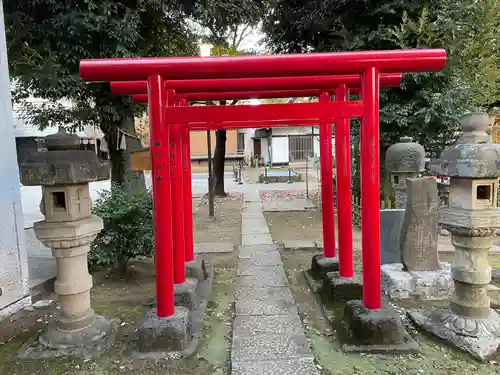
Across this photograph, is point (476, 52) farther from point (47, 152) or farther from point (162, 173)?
point (47, 152)

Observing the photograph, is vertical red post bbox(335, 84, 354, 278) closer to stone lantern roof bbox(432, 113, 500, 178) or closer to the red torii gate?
the red torii gate

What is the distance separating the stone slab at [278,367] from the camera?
301 cm

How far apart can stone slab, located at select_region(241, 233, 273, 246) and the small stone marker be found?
3.11m

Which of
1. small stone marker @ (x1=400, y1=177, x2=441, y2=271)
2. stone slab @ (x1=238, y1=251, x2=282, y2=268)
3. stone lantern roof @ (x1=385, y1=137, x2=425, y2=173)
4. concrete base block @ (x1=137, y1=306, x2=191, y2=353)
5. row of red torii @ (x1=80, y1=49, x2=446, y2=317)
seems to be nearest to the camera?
row of red torii @ (x1=80, y1=49, x2=446, y2=317)

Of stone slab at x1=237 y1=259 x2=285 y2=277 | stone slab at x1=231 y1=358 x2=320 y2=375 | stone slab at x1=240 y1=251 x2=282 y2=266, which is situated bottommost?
stone slab at x1=231 y1=358 x2=320 y2=375

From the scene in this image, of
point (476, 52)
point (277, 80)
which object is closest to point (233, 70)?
point (277, 80)

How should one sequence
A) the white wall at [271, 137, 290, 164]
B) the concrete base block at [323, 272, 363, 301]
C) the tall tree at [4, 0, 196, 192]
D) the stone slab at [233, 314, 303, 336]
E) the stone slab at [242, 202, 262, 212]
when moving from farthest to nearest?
the white wall at [271, 137, 290, 164], the stone slab at [242, 202, 262, 212], the tall tree at [4, 0, 196, 192], the concrete base block at [323, 272, 363, 301], the stone slab at [233, 314, 303, 336]

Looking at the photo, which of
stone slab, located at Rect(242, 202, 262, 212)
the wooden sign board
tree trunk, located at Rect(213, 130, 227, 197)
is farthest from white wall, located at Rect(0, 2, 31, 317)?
tree trunk, located at Rect(213, 130, 227, 197)

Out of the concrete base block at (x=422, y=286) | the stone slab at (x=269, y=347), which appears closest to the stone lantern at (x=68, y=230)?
the stone slab at (x=269, y=347)

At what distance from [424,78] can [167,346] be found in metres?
7.11

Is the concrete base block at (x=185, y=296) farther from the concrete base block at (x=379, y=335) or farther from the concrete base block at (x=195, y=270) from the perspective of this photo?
the concrete base block at (x=379, y=335)

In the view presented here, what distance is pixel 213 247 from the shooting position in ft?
23.5

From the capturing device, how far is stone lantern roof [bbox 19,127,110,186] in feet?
10.8

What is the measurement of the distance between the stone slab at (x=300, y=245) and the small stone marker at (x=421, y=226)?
2.26 m
